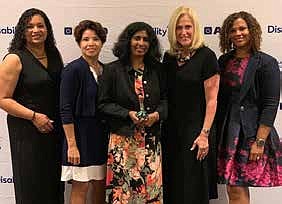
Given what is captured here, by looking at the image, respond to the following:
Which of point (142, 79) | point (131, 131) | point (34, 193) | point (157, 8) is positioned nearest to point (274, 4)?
point (157, 8)

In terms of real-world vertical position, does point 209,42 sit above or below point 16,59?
above

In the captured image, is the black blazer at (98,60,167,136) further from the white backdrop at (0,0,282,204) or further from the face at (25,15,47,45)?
the white backdrop at (0,0,282,204)

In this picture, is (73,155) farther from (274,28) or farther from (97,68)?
(274,28)

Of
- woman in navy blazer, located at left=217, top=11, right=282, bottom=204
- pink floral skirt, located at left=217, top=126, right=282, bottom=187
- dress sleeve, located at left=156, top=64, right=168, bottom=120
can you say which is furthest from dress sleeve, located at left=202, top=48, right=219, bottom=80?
pink floral skirt, located at left=217, top=126, right=282, bottom=187

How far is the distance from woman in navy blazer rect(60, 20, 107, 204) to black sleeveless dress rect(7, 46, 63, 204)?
0.11 meters

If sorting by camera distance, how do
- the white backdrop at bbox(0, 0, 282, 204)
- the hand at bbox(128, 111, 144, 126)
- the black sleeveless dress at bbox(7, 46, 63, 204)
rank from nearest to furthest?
the hand at bbox(128, 111, 144, 126), the black sleeveless dress at bbox(7, 46, 63, 204), the white backdrop at bbox(0, 0, 282, 204)

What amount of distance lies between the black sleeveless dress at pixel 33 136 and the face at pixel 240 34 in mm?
935

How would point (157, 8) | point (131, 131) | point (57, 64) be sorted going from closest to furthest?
point (131, 131), point (57, 64), point (157, 8)

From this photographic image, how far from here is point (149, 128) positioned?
2078 millimetres

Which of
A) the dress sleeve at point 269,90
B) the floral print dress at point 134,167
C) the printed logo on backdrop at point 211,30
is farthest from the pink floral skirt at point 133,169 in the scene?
the printed logo on backdrop at point 211,30

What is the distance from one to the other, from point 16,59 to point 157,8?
958mm

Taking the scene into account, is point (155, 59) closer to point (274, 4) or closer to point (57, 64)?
point (57, 64)

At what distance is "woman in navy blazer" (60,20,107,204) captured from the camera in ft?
6.79

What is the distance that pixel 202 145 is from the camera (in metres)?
2.11
